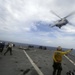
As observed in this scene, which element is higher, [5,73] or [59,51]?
[59,51]

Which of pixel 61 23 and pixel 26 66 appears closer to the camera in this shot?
pixel 26 66

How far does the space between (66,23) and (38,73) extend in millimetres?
17647

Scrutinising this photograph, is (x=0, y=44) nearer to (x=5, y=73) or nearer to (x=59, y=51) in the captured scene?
(x=5, y=73)

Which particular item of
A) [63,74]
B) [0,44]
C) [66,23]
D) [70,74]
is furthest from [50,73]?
[66,23]

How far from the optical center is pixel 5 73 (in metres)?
12.4

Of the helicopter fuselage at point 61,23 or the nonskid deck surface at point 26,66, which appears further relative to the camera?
the helicopter fuselage at point 61,23

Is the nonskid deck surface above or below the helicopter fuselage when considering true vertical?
below

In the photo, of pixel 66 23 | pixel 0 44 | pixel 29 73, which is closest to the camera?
pixel 29 73

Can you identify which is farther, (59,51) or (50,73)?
(50,73)

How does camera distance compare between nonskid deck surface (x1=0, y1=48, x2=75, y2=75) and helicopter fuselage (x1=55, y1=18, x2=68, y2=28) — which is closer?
nonskid deck surface (x1=0, y1=48, x2=75, y2=75)

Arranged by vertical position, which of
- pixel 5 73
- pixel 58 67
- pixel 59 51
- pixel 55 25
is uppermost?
pixel 55 25

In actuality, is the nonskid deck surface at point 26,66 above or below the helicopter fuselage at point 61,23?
below

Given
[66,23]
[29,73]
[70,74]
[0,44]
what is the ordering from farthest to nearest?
[66,23] → [0,44] → [29,73] → [70,74]

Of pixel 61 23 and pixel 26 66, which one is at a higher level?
pixel 61 23
